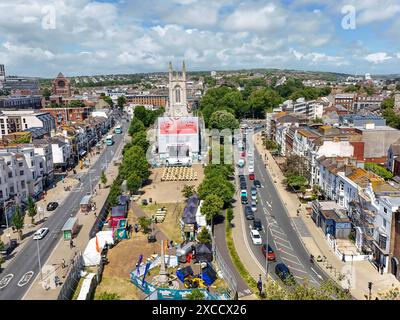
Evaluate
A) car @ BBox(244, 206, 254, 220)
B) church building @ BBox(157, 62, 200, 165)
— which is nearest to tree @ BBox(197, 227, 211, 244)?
car @ BBox(244, 206, 254, 220)

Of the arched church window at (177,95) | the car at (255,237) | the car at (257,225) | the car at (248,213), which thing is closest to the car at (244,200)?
the car at (248,213)

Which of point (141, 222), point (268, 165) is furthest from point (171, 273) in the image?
point (268, 165)

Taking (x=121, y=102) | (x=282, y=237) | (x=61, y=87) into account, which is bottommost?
(x=282, y=237)

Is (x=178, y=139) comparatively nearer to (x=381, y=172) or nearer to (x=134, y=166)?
(x=134, y=166)

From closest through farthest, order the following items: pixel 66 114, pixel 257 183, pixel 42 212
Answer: pixel 42 212
pixel 257 183
pixel 66 114

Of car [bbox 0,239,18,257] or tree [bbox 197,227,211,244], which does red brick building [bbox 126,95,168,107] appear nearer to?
car [bbox 0,239,18,257]

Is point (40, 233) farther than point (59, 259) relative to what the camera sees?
Yes

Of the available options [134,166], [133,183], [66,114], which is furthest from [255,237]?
[66,114]
